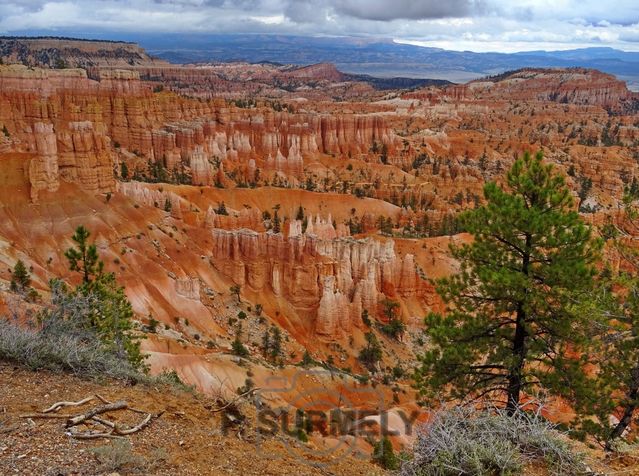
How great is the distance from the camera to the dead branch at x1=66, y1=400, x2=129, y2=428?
663 centimetres

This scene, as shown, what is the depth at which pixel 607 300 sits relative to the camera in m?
10.3

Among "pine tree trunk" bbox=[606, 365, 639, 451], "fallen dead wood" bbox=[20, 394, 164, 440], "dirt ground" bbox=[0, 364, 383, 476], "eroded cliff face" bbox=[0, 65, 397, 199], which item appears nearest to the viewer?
"dirt ground" bbox=[0, 364, 383, 476]

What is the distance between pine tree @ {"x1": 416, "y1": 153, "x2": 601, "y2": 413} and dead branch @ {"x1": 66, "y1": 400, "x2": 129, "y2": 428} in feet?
21.6

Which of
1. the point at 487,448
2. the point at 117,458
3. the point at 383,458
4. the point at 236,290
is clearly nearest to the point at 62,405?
the point at 117,458

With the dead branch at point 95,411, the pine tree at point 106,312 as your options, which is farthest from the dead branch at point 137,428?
the pine tree at point 106,312

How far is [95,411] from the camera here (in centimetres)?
691

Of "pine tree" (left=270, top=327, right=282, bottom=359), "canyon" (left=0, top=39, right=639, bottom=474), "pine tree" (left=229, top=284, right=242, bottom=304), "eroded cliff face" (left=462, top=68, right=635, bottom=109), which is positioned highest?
"eroded cliff face" (left=462, top=68, right=635, bottom=109)

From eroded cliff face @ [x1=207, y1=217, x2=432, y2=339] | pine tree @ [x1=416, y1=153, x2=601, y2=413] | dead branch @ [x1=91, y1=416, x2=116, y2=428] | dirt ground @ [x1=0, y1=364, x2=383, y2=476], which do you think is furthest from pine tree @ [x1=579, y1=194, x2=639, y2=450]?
eroded cliff face @ [x1=207, y1=217, x2=432, y2=339]

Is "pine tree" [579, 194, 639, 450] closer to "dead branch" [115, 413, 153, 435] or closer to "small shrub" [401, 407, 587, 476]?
"small shrub" [401, 407, 587, 476]

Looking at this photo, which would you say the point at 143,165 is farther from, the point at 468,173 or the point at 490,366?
the point at 490,366

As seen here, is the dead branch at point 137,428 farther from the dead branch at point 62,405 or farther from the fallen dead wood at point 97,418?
the dead branch at point 62,405

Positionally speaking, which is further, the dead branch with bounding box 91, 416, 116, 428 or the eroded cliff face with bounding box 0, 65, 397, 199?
the eroded cliff face with bounding box 0, 65, 397, 199

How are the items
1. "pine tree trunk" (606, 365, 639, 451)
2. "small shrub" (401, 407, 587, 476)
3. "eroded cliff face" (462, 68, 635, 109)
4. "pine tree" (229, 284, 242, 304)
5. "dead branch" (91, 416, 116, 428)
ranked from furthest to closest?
"eroded cliff face" (462, 68, 635, 109)
"pine tree" (229, 284, 242, 304)
"pine tree trunk" (606, 365, 639, 451)
"dead branch" (91, 416, 116, 428)
"small shrub" (401, 407, 587, 476)

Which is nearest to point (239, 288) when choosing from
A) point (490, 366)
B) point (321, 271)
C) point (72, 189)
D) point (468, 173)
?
point (321, 271)
